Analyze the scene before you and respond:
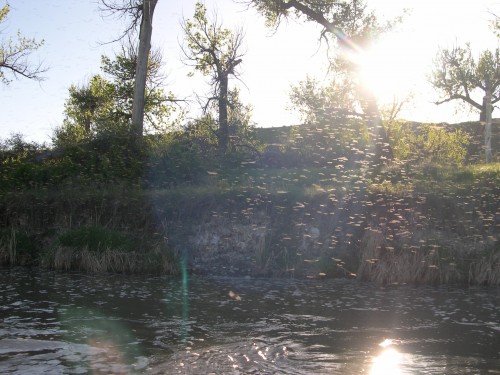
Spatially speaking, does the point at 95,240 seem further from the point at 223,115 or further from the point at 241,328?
the point at 223,115

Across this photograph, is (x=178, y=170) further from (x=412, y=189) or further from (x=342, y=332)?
(x=342, y=332)

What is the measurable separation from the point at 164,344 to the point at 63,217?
508 inches

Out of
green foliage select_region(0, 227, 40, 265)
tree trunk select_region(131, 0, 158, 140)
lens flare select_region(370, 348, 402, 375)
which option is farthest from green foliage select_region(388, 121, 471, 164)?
lens flare select_region(370, 348, 402, 375)

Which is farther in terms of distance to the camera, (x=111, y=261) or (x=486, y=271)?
(x=111, y=261)

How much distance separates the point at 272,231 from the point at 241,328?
337 inches

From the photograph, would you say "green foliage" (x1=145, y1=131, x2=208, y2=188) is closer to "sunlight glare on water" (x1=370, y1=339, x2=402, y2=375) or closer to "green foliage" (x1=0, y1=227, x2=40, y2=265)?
"green foliage" (x1=0, y1=227, x2=40, y2=265)

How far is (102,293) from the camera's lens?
13.8m

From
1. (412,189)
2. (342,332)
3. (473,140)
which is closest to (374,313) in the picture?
(342,332)

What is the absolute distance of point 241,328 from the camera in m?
10.3

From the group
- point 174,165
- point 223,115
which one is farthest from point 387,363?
point 223,115

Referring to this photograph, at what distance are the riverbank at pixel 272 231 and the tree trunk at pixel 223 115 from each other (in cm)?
760

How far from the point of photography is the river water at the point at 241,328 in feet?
25.5

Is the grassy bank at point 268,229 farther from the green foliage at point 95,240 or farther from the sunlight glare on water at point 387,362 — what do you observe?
the sunlight glare on water at point 387,362

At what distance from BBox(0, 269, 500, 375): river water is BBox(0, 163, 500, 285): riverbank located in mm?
1605
